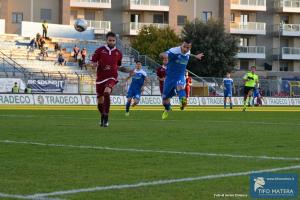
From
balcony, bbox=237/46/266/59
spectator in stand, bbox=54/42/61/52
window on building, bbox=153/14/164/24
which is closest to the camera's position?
spectator in stand, bbox=54/42/61/52

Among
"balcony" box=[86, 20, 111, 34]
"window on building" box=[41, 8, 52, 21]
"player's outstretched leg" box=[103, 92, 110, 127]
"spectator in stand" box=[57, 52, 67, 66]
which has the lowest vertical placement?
"player's outstretched leg" box=[103, 92, 110, 127]

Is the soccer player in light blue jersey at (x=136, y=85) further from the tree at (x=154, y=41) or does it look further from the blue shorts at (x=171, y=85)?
the tree at (x=154, y=41)

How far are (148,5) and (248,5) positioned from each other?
1256cm

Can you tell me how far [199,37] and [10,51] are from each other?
23898 mm

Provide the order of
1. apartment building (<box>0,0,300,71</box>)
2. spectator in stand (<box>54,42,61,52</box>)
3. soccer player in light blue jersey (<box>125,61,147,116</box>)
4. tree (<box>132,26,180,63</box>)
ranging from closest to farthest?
soccer player in light blue jersey (<box>125,61,147,116</box>)
spectator in stand (<box>54,42,61,52</box>)
tree (<box>132,26,180,63</box>)
apartment building (<box>0,0,300,71</box>)

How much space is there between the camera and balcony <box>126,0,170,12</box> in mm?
80375

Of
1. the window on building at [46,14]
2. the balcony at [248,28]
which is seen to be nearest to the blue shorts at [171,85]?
the window on building at [46,14]

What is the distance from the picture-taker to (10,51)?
5844cm

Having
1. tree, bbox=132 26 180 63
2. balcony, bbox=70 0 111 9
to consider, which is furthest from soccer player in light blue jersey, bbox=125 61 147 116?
balcony, bbox=70 0 111 9

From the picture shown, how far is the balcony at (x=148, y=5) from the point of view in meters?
80.4

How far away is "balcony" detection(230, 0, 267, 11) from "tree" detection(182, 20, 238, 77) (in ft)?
33.0

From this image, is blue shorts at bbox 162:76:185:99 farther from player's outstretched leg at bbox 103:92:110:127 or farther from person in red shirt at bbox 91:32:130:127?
player's outstretched leg at bbox 103:92:110:127

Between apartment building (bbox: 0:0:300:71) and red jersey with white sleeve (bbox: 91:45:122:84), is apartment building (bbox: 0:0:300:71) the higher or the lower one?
the higher one

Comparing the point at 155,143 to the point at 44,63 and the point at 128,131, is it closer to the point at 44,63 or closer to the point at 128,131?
the point at 128,131
